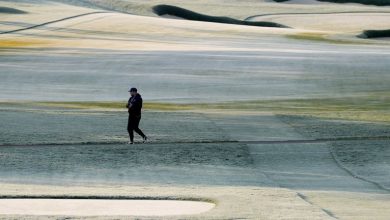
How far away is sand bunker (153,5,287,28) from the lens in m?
95.0

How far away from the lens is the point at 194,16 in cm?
9812

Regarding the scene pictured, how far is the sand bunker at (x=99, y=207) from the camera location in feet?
58.3

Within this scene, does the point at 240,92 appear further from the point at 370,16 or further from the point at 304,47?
the point at 370,16

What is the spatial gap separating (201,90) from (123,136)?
55.6ft

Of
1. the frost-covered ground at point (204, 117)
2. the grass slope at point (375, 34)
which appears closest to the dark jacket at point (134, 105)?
the frost-covered ground at point (204, 117)

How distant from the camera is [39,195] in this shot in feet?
65.2

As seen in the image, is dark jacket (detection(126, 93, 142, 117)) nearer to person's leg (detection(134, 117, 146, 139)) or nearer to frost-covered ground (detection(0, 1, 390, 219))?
person's leg (detection(134, 117, 146, 139))

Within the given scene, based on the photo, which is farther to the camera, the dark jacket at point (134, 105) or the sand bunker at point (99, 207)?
the dark jacket at point (134, 105)

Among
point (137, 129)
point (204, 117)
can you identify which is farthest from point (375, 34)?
point (137, 129)

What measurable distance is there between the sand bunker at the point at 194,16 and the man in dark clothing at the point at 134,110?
66.2 metres

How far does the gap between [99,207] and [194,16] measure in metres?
80.3

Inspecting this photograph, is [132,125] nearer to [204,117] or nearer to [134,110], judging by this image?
[134,110]

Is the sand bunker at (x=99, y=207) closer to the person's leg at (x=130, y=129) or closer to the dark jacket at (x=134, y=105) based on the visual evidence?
the dark jacket at (x=134, y=105)

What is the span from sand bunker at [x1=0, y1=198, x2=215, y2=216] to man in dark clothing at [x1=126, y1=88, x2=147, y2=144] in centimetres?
896
